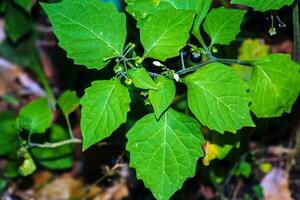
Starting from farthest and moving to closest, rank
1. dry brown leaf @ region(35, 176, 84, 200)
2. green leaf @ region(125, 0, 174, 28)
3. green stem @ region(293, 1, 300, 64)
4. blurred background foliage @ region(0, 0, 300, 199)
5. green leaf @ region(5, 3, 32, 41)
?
1. green leaf @ region(5, 3, 32, 41)
2. dry brown leaf @ region(35, 176, 84, 200)
3. blurred background foliage @ region(0, 0, 300, 199)
4. green stem @ region(293, 1, 300, 64)
5. green leaf @ region(125, 0, 174, 28)

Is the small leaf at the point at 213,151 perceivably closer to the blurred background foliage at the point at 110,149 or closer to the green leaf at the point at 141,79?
the blurred background foliage at the point at 110,149

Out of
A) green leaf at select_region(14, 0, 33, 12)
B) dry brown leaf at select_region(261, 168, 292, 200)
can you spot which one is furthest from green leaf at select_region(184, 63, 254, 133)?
green leaf at select_region(14, 0, 33, 12)

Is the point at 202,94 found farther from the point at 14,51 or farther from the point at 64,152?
the point at 14,51

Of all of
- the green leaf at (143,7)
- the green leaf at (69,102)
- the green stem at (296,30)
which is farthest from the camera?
the green leaf at (69,102)

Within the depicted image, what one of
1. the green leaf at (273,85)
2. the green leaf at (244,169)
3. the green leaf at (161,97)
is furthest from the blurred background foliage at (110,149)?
the green leaf at (161,97)

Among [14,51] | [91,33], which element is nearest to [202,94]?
[91,33]

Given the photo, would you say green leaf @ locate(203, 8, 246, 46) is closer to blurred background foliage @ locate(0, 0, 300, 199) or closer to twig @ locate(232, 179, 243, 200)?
blurred background foliage @ locate(0, 0, 300, 199)
